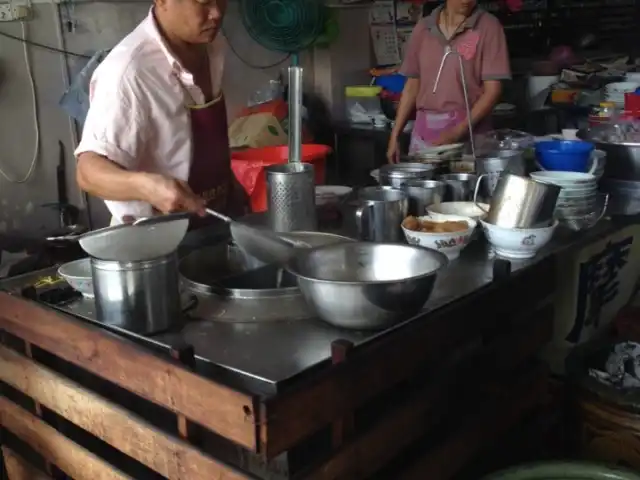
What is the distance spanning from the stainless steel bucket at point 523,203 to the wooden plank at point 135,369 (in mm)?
911

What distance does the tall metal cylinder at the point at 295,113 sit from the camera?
1.75m

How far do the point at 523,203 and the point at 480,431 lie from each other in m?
0.55

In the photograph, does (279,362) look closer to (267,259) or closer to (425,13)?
(267,259)

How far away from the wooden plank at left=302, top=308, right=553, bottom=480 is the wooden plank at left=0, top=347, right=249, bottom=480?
7.3 inches

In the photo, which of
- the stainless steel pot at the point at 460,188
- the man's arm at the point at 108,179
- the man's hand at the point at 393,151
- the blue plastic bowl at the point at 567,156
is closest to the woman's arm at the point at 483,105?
the man's hand at the point at 393,151

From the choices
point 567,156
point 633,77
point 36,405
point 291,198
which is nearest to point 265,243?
point 291,198

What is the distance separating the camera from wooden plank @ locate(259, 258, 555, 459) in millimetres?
1106

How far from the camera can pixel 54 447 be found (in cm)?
156

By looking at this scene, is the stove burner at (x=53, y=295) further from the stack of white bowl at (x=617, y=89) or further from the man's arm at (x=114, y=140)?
the stack of white bowl at (x=617, y=89)

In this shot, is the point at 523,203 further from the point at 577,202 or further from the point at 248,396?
the point at 248,396

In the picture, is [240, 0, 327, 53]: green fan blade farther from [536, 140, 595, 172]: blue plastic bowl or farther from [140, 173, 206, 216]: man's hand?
[140, 173, 206, 216]: man's hand

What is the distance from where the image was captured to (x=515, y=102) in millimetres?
4781

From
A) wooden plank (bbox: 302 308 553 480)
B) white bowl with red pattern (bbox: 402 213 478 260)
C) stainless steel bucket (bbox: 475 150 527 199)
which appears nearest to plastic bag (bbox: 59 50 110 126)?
stainless steel bucket (bbox: 475 150 527 199)

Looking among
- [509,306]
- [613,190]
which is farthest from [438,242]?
[613,190]
